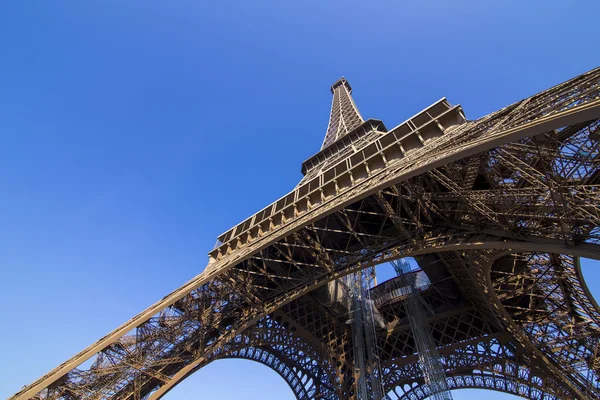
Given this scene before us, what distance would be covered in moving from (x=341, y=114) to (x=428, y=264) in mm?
22259

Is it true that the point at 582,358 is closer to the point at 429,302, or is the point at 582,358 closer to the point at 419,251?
the point at 429,302

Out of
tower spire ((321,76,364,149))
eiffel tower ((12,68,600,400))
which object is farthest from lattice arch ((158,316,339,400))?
tower spire ((321,76,364,149))

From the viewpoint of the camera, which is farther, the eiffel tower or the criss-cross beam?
the criss-cross beam

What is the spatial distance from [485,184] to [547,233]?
4622 mm

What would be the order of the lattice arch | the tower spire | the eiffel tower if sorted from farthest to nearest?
1. the tower spire
2. the lattice arch
3. the eiffel tower

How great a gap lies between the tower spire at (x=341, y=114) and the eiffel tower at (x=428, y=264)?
15.5 m

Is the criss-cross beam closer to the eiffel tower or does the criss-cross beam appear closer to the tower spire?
the eiffel tower

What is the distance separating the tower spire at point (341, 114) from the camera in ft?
107

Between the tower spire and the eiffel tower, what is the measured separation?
15493 millimetres

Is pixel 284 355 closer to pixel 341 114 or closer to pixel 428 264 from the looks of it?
pixel 428 264

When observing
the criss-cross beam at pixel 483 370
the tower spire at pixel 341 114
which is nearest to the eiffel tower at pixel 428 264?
the criss-cross beam at pixel 483 370

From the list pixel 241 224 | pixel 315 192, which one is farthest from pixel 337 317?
pixel 315 192

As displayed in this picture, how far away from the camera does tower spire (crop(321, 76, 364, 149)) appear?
32.7m

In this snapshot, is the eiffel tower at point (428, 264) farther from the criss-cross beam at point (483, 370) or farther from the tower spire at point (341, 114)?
A: the tower spire at point (341, 114)
